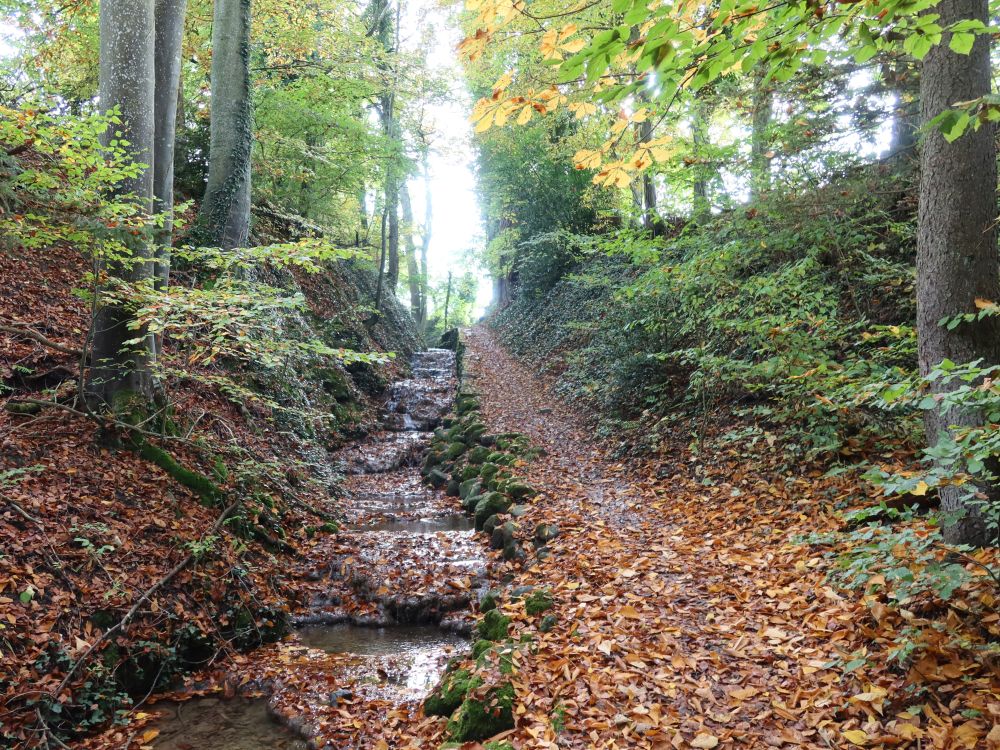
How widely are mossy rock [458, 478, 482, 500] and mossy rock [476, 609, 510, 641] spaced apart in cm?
371

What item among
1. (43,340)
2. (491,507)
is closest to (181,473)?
(43,340)

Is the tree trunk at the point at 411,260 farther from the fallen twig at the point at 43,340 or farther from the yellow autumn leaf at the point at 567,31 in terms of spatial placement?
the yellow autumn leaf at the point at 567,31

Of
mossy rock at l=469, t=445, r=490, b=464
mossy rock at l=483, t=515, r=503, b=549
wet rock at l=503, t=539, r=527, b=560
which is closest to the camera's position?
wet rock at l=503, t=539, r=527, b=560

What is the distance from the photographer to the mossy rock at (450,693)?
3689mm

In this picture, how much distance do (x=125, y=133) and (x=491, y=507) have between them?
230 inches

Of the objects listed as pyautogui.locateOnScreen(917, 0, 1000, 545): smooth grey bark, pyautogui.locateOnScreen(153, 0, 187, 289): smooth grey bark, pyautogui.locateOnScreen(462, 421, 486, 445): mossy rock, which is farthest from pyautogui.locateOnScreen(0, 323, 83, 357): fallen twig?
pyautogui.locateOnScreen(917, 0, 1000, 545): smooth grey bark

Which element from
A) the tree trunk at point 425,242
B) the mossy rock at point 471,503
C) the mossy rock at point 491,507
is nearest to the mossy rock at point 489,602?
the mossy rock at point 491,507

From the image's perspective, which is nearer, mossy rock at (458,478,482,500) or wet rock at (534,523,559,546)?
wet rock at (534,523,559,546)

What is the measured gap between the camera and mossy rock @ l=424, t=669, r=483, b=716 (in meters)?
3.69

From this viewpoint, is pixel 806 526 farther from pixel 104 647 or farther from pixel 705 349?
pixel 104 647

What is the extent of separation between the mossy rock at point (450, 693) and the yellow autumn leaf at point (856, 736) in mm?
2062

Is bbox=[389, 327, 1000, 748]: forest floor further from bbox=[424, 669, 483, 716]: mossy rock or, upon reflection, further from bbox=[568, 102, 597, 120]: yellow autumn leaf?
bbox=[568, 102, 597, 120]: yellow autumn leaf

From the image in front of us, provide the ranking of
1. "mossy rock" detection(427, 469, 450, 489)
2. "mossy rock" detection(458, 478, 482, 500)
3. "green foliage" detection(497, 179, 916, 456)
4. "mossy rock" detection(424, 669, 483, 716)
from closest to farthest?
"mossy rock" detection(424, 669, 483, 716) < "green foliage" detection(497, 179, 916, 456) < "mossy rock" detection(458, 478, 482, 500) < "mossy rock" detection(427, 469, 450, 489)

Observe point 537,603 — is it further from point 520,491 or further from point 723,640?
point 520,491
